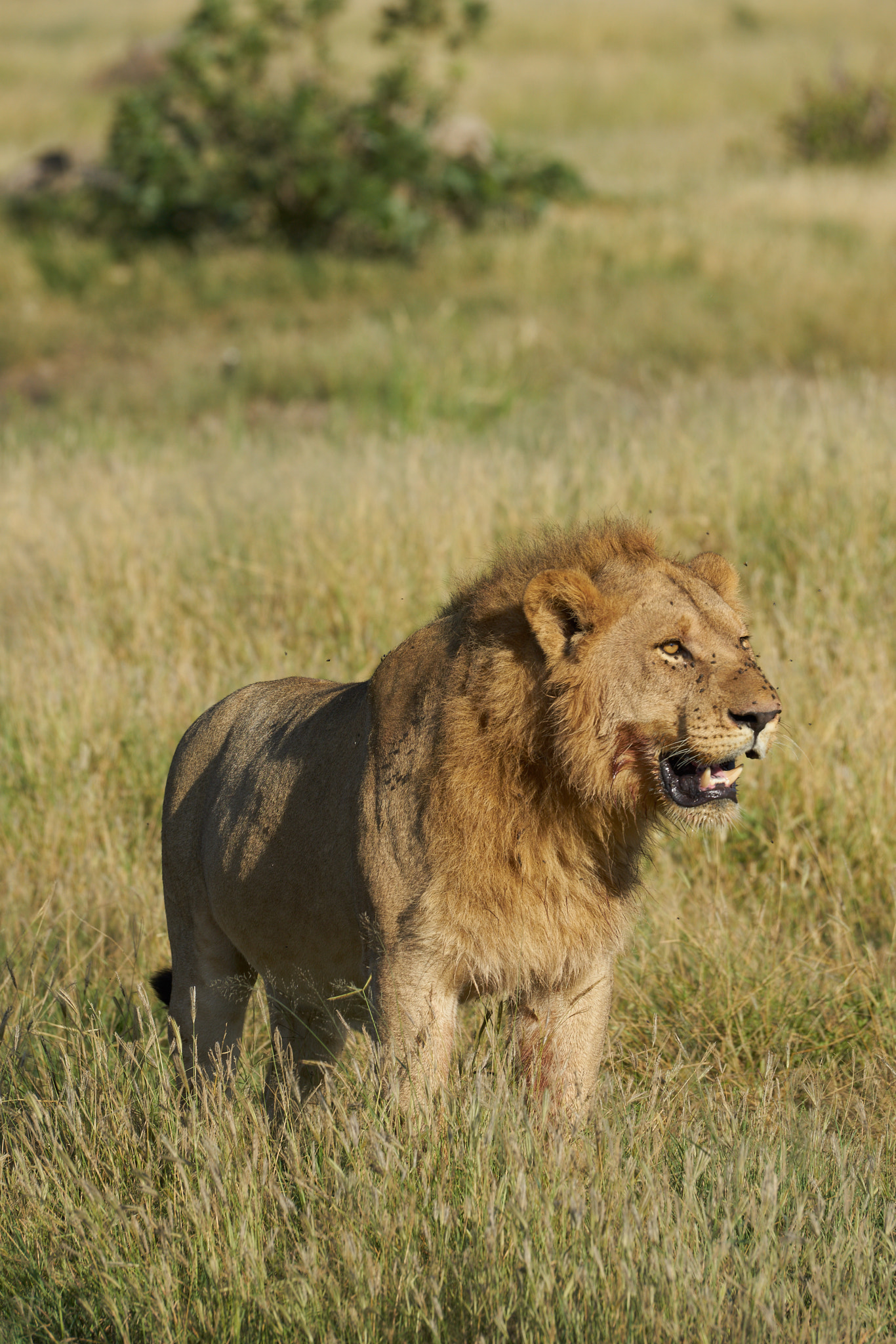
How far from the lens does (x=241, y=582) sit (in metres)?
6.29

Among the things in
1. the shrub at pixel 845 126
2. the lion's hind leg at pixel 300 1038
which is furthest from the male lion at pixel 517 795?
the shrub at pixel 845 126

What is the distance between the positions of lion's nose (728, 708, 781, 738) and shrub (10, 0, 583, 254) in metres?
14.0

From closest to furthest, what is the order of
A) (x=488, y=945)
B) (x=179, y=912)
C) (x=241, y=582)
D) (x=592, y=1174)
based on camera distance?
(x=592, y=1174) < (x=488, y=945) < (x=179, y=912) < (x=241, y=582)

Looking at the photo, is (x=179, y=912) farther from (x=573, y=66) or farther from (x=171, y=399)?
(x=573, y=66)

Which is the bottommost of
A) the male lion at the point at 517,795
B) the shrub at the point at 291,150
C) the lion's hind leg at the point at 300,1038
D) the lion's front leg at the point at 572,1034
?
the lion's hind leg at the point at 300,1038

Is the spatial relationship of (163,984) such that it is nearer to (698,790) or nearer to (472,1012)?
(472,1012)

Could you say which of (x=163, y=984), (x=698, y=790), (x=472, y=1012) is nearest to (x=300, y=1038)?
(x=163, y=984)

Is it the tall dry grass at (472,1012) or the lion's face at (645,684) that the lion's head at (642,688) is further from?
the tall dry grass at (472,1012)

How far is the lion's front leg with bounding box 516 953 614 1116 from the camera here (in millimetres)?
2838

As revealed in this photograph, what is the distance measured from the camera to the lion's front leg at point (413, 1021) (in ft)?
8.60

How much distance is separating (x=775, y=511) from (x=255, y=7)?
12.8 m

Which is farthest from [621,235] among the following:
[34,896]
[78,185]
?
[34,896]

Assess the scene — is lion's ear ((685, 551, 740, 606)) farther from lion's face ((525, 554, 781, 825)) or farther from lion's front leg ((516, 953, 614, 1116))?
lion's front leg ((516, 953, 614, 1116))

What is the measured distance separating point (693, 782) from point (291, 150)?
49.8 feet
